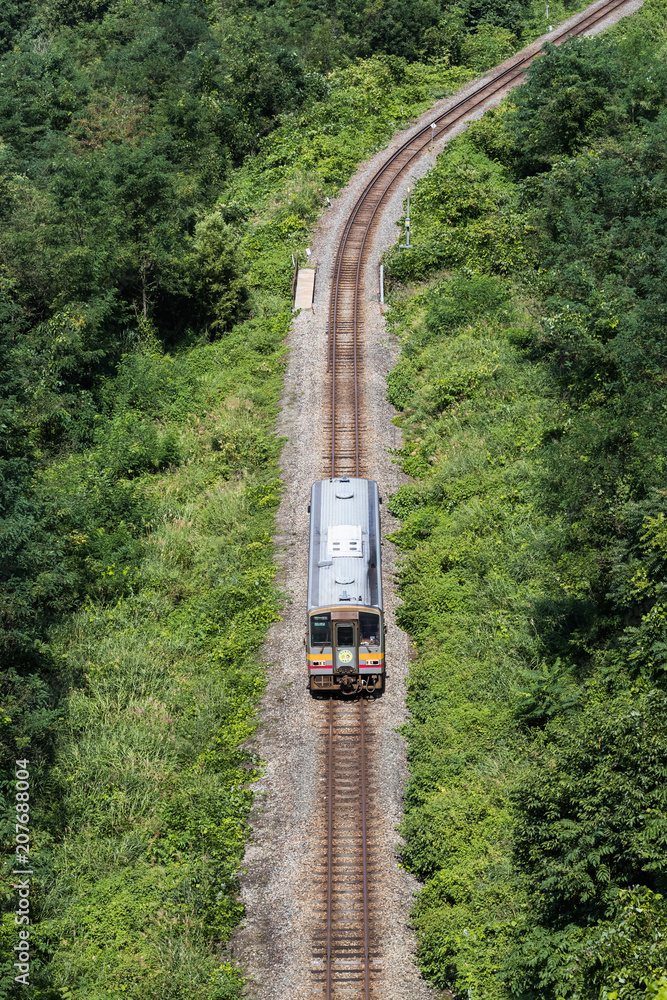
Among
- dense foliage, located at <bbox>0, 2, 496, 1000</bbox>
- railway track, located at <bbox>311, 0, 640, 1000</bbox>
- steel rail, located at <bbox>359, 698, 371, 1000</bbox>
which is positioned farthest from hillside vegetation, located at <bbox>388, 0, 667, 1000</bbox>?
dense foliage, located at <bbox>0, 2, 496, 1000</bbox>

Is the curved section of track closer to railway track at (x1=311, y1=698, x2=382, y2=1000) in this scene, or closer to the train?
the train

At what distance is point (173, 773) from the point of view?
26.3m

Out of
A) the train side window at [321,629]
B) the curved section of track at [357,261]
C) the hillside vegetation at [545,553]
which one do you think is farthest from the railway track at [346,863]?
the curved section of track at [357,261]

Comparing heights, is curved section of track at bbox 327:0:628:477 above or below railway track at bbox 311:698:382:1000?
above

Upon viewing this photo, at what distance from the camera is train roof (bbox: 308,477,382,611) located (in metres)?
27.1

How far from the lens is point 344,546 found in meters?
28.1

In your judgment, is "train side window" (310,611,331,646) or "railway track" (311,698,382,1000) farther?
"train side window" (310,611,331,646)

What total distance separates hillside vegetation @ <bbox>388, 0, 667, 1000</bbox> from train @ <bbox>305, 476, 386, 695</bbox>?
83.2 inches

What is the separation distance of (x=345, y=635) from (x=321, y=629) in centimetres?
66

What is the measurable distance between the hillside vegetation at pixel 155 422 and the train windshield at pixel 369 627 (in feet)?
13.4

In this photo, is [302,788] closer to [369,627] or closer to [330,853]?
[330,853]

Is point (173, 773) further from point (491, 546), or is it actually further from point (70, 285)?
point (70, 285)

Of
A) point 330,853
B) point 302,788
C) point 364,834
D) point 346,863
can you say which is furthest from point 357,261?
point 346,863

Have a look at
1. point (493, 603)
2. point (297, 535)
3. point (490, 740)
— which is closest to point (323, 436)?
point (297, 535)
